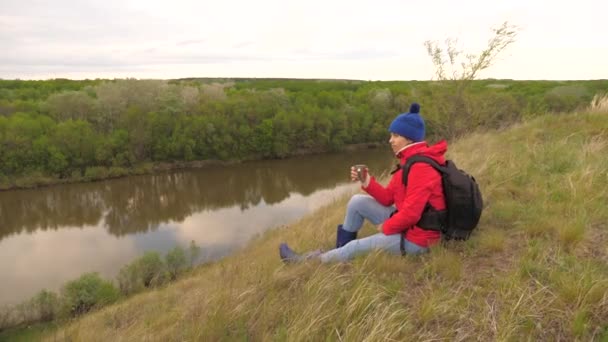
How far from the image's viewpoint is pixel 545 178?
402 centimetres

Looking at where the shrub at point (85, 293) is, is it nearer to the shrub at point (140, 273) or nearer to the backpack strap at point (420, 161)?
the shrub at point (140, 273)

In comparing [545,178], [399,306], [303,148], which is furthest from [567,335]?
[303,148]

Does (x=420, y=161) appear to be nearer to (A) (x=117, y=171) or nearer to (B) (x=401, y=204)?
(B) (x=401, y=204)

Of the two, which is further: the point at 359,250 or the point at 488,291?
the point at 359,250

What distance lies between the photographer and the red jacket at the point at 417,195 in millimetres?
2590

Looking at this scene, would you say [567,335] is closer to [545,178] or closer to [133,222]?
[545,178]

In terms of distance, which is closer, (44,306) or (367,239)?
(367,239)

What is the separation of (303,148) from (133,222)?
23973mm

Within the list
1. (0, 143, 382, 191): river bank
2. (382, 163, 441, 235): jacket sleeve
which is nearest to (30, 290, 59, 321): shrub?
(382, 163, 441, 235): jacket sleeve

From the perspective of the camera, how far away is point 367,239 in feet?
9.45

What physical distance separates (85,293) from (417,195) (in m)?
12.8

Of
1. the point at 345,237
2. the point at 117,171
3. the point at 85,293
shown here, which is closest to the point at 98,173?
the point at 117,171

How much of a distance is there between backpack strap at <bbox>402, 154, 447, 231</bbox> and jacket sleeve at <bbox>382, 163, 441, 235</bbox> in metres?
0.03

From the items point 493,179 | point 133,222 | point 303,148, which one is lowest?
point 133,222
